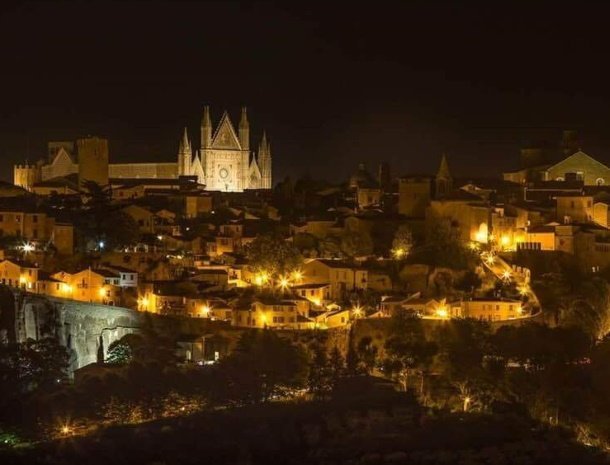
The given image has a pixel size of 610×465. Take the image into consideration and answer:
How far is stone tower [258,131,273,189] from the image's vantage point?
6159 cm

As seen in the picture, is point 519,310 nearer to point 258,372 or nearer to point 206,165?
point 258,372

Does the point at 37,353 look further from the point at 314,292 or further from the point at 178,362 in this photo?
the point at 314,292

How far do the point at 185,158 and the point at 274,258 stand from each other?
17.0 meters

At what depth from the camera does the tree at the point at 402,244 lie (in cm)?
4459

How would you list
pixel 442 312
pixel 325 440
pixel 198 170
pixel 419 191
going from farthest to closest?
pixel 198 170 → pixel 419 191 → pixel 442 312 → pixel 325 440

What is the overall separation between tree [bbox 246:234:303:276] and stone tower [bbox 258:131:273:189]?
1846 cm

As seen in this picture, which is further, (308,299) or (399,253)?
(399,253)

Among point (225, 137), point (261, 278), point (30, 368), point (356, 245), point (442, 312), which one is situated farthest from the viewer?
point (225, 137)

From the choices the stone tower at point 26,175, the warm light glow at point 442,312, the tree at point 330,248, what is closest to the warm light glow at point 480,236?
the tree at point 330,248

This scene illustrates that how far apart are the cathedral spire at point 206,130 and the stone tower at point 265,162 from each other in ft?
7.68

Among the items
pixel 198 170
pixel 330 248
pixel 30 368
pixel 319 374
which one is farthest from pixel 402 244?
pixel 198 170

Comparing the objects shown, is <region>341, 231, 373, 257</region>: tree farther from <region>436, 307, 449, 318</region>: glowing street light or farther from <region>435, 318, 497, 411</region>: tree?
<region>435, 318, 497, 411</region>: tree

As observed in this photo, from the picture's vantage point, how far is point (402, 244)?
44750 mm

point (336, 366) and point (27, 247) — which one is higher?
point (27, 247)
